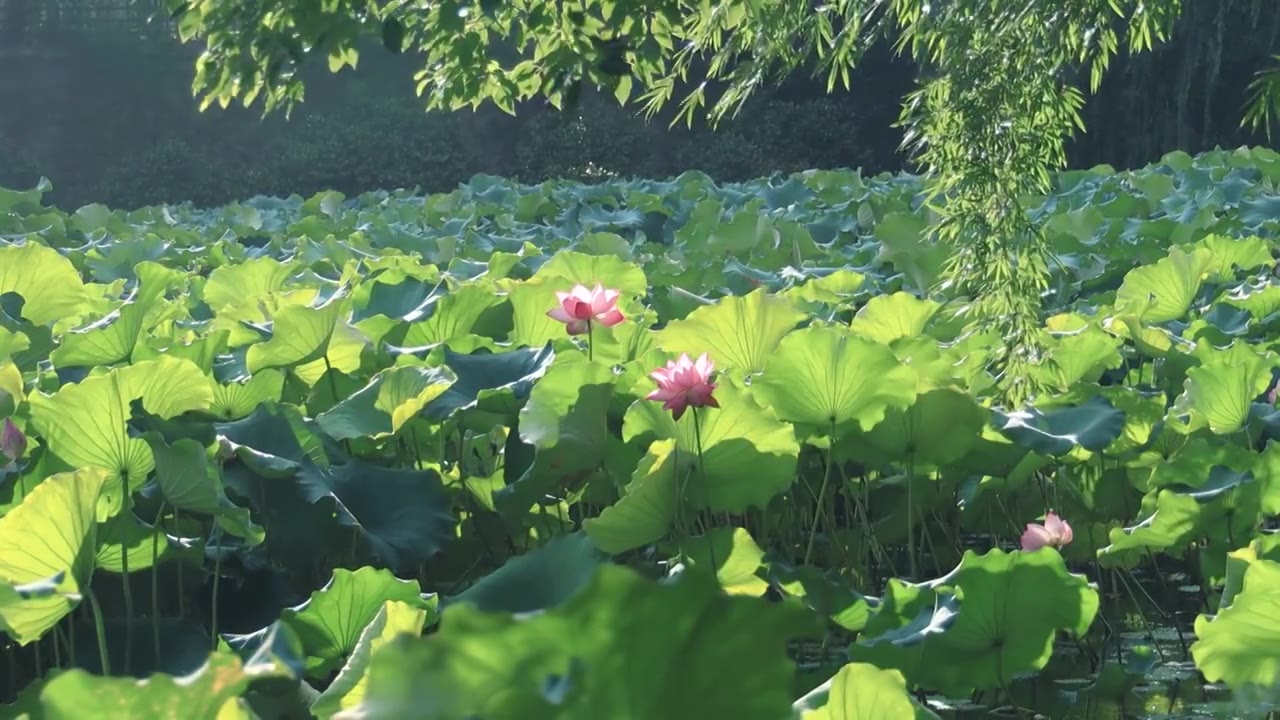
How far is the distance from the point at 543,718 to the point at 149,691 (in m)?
0.15

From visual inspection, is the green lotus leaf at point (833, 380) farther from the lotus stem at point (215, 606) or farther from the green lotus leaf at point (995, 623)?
the lotus stem at point (215, 606)

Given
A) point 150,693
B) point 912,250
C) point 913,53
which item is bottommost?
point 912,250

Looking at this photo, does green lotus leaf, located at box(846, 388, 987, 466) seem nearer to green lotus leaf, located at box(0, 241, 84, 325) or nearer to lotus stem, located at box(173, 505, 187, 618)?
lotus stem, located at box(173, 505, 187, 618)

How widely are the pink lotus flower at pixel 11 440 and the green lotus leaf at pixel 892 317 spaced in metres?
0.97

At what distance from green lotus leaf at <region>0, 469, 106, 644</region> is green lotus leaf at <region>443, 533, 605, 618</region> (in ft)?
0.86

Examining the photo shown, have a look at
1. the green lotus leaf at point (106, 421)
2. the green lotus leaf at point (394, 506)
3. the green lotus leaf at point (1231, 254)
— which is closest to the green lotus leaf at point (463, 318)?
the green lotus leaf at point (394, 506)

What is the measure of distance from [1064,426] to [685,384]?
49 centimetres

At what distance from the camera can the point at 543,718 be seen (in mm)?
532

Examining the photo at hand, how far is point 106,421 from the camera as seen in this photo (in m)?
1.30

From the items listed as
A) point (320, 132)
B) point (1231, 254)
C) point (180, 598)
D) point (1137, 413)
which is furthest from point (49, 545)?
point (320, 132)

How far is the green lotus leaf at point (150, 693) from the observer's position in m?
0.56

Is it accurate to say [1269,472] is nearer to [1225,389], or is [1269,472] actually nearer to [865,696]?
[1225,389]

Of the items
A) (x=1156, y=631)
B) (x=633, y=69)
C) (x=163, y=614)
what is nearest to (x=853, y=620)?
(x=1156, y=631)

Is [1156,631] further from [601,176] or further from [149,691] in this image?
[601,176]
